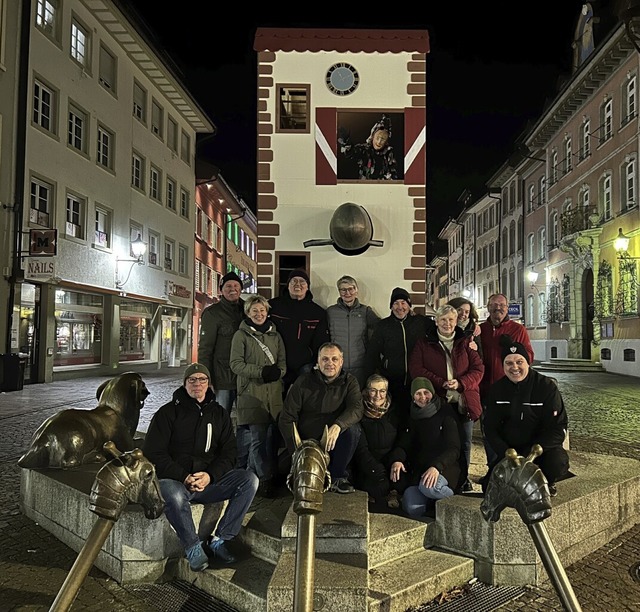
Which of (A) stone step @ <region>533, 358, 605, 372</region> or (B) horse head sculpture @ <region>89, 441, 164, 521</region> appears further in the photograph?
(A) stone step @ <region>533, 358, 605, 372</region>

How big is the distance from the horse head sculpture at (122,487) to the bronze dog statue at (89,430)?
1632mm

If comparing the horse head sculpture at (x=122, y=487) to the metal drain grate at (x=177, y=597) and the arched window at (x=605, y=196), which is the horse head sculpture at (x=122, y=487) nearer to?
the metal drain grate at (x=177, y=597)

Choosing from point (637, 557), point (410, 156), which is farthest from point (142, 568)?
point (410, 156)

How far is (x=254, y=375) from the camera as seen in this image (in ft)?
18.7

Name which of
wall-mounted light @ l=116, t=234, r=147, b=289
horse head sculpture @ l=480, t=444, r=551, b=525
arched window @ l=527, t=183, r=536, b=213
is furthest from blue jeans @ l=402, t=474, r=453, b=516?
arched window @ l=527, t=183, r=536, b=213

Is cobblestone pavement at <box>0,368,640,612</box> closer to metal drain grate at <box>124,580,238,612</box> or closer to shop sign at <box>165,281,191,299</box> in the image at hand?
metal drain grate at <box>124,580,238,612</box>

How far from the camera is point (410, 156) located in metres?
9.05

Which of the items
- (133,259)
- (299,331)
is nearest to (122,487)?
(299,331)

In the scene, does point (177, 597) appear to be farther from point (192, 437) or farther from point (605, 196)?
point (605, 196)

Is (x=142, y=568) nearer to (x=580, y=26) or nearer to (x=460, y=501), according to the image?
(x=460, y=501)

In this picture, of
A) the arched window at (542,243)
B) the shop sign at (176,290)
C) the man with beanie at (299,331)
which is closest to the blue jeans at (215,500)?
the man with beanie at (299,331)

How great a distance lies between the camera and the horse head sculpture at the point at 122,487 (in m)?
3.52

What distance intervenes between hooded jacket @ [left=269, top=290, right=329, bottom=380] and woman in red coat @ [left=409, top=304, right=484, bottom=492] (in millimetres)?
957

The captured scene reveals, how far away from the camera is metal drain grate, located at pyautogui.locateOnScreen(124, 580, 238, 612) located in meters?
4.12
